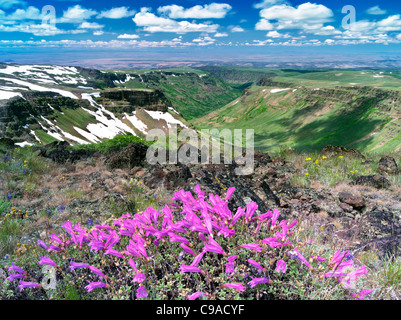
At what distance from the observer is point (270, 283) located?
6.72 feet

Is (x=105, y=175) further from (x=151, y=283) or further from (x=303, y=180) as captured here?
(x=151, y=283)

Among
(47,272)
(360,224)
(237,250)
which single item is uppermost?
(237,250)

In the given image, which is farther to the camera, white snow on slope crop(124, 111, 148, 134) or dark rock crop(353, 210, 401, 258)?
white snow on slope crop(124, 111, 148, 134)

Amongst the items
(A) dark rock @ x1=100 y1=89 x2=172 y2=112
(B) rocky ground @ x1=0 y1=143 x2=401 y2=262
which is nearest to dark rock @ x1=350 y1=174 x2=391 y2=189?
(B) rocky ground @ x1=0 y1=143 x2=401 y2=262

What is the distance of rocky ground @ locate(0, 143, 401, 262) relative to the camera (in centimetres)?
432

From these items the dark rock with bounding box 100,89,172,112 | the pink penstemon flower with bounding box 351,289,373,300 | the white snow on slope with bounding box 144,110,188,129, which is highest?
the dark rock with bounding box 100,89,172,112

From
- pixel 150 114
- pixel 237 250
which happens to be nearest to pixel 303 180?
pixel 237 250

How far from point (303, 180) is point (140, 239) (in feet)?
20.8

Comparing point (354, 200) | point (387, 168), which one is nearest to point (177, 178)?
point (354, 200)

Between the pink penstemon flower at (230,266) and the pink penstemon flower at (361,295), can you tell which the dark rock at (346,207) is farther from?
the pink penstemon flower at (230,266)

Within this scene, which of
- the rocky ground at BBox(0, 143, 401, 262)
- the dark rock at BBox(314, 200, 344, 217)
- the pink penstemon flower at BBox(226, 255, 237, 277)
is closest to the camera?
the pink penstemon flower at BBox(226, 255, 237, 277)

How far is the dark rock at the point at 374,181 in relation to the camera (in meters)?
6.90

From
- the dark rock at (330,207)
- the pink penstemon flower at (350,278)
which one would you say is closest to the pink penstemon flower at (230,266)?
the pink penstemon flower at (350,278)

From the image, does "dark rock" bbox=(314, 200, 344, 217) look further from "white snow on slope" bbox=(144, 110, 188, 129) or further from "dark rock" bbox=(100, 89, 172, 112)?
"dark rock" bbox=(100, 89, 172, 112)
